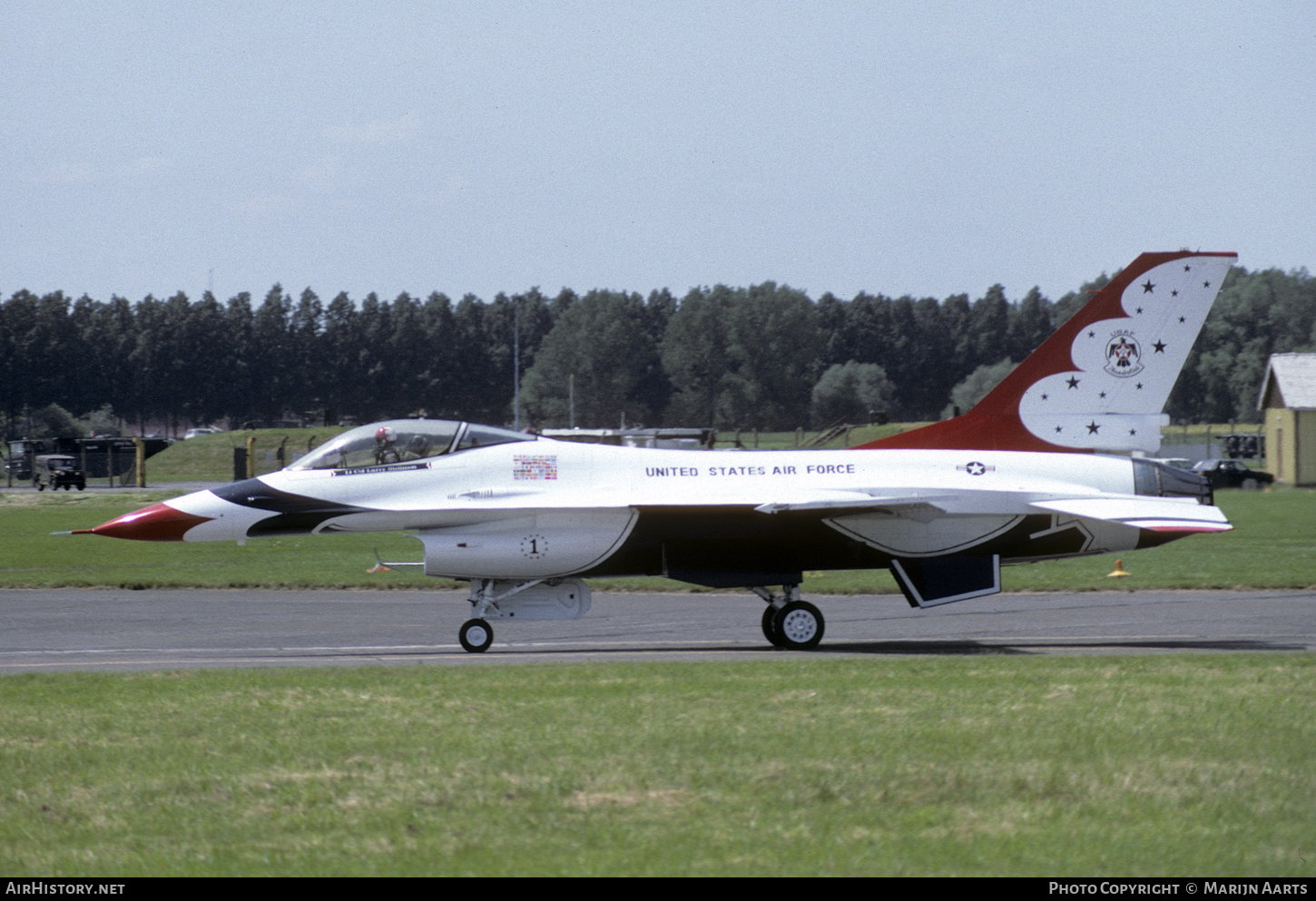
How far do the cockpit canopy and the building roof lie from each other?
50.9 metres

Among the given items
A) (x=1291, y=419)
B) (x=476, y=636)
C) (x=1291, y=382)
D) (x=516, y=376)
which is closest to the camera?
(x=476, y=636)

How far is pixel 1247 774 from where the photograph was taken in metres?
7.13

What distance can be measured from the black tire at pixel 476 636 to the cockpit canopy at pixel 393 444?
1962 millimetres

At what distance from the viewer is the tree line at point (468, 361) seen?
11319cm

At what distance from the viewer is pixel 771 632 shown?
14562 millimetres

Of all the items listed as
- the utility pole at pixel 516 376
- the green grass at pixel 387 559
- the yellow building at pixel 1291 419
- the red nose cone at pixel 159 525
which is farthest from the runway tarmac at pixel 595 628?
the yellow building at pixel 1291 419

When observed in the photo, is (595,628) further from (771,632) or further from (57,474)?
(57,474)

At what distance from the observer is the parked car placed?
56719 millimetres

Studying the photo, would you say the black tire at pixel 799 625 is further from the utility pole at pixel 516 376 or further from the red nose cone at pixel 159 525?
the utility pole at pixel 516 376

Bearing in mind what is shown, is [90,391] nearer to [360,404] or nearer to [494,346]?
[360,404]

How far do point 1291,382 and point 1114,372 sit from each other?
4899cm

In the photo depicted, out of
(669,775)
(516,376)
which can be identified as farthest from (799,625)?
(516,376)

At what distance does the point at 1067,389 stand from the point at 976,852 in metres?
10.9

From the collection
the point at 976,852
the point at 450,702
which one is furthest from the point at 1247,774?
the point at 450,702
